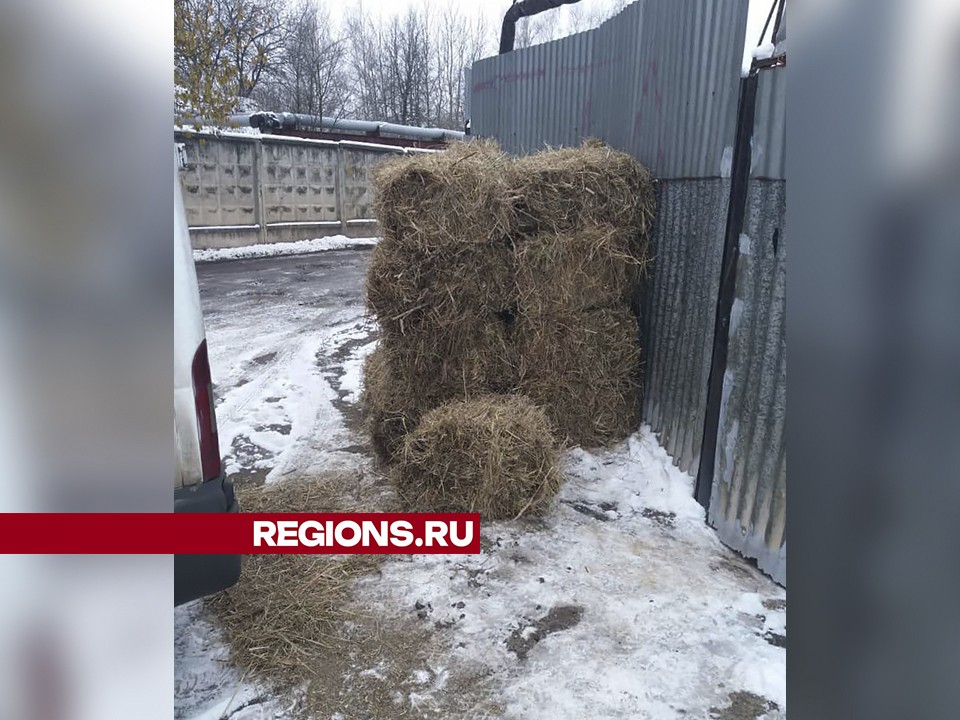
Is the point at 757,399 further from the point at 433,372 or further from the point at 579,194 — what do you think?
the point at 433,372

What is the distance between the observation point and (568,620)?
9.67ft

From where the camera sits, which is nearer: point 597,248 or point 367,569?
point 367,569

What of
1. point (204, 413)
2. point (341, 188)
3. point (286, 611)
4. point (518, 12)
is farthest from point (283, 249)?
point (204, 413)

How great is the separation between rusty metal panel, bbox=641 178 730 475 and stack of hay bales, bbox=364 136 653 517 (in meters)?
0.15

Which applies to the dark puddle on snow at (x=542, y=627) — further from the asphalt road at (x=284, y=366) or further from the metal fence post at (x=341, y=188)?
the metal fence post at (x=341, y=188)

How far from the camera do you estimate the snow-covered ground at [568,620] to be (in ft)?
8.14

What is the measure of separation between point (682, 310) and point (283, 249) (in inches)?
542
